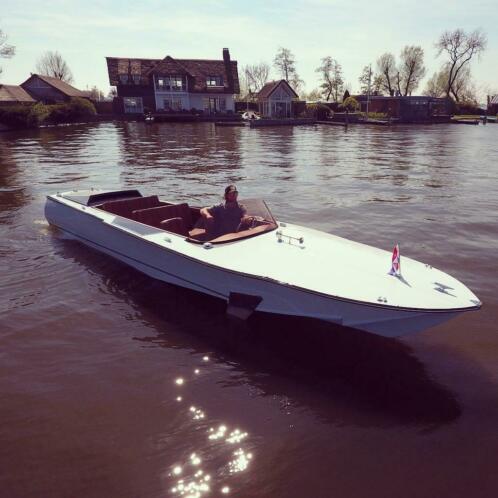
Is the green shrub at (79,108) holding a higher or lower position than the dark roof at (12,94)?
lower

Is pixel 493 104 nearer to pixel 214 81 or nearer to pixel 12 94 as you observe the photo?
pixel 214 81

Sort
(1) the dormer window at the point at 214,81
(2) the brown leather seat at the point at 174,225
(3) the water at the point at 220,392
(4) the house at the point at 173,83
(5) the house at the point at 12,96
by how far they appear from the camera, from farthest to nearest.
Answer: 1. (1) the dormer window at the point at 214,81
2. (4) the house at the point at 173,83
3. (5) the house at the point at 12,96
4. (2) the brown leather seat at the point at 174,225
5. (3) the water at the point at 220,392

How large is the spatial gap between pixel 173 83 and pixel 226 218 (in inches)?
2302

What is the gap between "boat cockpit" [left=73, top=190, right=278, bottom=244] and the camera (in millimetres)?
6732

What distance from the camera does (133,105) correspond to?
199ft

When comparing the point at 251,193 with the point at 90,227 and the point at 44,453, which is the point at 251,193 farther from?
the point at 44,453

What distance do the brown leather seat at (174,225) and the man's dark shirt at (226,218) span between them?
0.78m

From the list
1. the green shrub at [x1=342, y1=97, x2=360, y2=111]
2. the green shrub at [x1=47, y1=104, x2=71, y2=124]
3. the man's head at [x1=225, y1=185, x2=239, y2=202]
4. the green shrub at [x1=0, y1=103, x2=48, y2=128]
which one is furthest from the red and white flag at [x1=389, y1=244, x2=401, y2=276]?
the green shrub at [x1=342, y1=97, x2=360, y2=111]

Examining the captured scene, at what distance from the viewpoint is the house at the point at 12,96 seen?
4912 centimetres

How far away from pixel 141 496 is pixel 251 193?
1231 cm

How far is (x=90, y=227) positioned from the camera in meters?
8.17

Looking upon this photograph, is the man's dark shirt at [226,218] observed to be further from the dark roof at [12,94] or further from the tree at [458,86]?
the tree at [458,86]

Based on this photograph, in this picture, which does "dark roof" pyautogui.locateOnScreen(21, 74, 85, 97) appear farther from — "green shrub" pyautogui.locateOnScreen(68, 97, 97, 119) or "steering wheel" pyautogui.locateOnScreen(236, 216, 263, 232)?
"steering wheel" pyautogui.locateOnScreen(236, 216, 263, 232)

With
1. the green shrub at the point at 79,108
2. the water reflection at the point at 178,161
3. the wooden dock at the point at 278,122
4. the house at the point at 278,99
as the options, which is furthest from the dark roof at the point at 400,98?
the green shrub at the point at 79,108
